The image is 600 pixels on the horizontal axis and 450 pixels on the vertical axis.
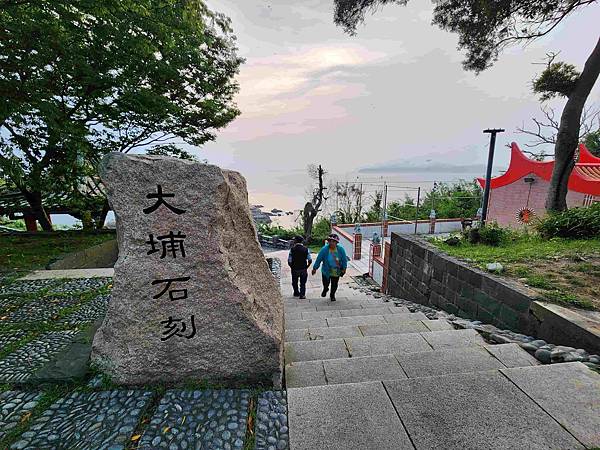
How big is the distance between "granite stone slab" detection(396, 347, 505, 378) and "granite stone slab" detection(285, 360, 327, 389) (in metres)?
0.66

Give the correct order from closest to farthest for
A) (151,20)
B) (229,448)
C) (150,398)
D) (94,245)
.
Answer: (229,448) → (150,398) → (151,20) → (94,245)

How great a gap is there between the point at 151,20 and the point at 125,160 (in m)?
6.71

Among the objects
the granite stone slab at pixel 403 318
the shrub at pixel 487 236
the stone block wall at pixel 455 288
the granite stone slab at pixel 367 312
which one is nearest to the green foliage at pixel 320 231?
the stone block wall at pixel 455 288

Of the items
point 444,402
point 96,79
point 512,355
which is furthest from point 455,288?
point 96,79

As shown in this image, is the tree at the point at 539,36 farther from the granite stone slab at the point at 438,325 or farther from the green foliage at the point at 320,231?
the green foliage at the point at 320,231

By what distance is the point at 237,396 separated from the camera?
6.84ft

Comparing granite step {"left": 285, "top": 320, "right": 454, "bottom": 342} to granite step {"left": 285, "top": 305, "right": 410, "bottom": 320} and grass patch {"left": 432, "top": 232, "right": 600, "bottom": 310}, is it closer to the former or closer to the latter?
granite step {"left": 285, "top": 305, "right": 410, "bottom": 320}

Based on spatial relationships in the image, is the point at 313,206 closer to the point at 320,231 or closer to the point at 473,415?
the point at 320,231

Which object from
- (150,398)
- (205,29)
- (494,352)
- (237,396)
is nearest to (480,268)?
(494,352)

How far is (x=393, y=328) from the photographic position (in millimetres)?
3609

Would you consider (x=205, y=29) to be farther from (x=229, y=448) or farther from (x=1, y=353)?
(x=229, y=448)

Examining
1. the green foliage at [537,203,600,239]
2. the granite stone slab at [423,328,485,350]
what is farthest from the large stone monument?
the green foliage at [537,203,600,239]

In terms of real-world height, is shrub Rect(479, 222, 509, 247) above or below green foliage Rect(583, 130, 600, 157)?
below

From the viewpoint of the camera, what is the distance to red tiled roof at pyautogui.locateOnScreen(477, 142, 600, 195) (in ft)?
32.1
